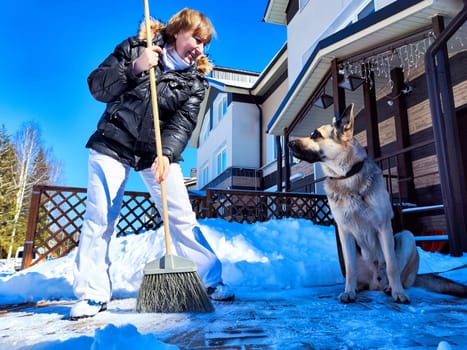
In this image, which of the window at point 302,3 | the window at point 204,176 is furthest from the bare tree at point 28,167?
the window at point 302,3

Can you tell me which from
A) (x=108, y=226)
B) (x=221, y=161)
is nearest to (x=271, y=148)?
(x=221, y=161)

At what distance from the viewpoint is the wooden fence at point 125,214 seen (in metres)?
4.67

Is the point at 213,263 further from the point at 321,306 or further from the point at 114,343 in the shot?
the point at 114,343

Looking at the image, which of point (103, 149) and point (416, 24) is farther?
point (416, 24)

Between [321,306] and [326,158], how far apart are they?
3.73 ft

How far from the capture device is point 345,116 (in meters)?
2.37

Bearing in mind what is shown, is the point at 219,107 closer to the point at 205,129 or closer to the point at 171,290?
the point at 205,129

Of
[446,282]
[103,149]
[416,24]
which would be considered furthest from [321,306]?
[416,24]

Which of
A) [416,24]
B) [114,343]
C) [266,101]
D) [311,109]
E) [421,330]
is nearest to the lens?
[114,343]

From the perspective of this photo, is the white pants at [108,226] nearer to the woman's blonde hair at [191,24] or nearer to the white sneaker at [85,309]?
the white sneaker at [85,309]

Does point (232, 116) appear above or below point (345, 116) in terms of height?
above

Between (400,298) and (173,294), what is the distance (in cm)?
150

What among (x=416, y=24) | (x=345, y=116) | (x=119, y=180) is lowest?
(x=119, y=180)

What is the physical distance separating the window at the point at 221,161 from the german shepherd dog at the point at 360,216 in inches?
521
